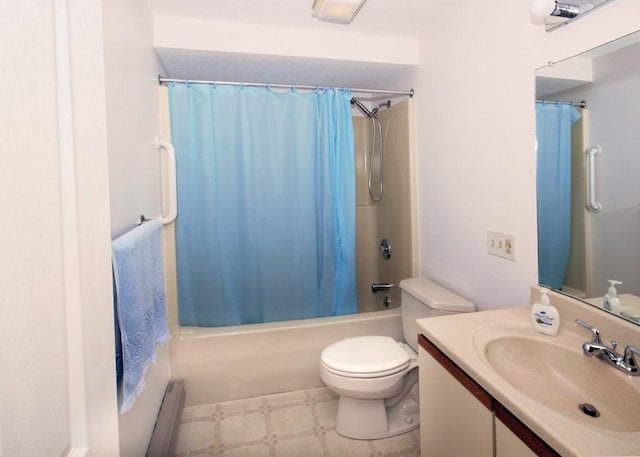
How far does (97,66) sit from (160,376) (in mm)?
1550

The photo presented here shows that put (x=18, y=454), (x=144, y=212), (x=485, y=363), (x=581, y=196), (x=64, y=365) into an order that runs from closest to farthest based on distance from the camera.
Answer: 1. (x=18, y=454)
2. (x=64, y=365)
3. (x=485, y=363)
4. (x=581, y=196)
5. (x=144, y=212)

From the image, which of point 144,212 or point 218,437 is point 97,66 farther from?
point 218,437

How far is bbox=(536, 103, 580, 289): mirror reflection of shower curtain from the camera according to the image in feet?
4.06

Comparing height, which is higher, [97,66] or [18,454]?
[97,66]

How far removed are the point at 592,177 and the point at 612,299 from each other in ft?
1.38

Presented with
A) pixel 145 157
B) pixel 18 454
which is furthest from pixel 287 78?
pixel 18 454

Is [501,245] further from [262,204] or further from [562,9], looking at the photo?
[262,204]

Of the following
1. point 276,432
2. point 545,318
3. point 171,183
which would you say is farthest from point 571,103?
point 276,432

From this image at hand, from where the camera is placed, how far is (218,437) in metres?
1.70

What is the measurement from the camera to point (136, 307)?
43.5 inches

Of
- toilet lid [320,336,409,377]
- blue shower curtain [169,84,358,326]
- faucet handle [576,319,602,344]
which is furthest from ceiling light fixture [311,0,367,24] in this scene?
toilet lid [320,336,409,377]

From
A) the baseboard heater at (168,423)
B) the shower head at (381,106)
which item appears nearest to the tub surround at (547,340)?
the baseboard heater at (168,423)

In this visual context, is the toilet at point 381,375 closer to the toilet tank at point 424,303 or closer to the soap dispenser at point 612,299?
the toilet tank at point 424,303

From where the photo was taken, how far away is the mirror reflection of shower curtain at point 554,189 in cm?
124
